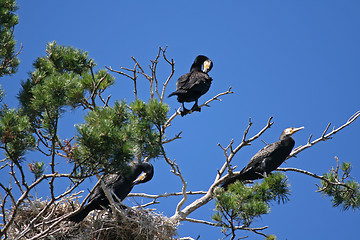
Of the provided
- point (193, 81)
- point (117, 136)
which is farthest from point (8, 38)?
point (117, 136)

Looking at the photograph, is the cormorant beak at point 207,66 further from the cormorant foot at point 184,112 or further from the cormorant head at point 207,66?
the cormorant foot at point 184,112

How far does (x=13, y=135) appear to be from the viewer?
440 cm

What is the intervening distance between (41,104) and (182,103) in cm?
282

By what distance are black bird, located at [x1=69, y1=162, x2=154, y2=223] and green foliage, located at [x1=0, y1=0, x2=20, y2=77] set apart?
218cm

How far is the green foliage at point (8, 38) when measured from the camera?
6823 millimetres

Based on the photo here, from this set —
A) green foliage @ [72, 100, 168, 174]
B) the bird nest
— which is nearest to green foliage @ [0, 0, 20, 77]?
the bird nest

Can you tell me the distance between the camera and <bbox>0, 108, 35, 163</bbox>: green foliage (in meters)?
4.35


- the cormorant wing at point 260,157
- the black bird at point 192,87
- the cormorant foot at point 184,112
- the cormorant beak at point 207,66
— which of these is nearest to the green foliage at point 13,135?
the black bird at point 192,87

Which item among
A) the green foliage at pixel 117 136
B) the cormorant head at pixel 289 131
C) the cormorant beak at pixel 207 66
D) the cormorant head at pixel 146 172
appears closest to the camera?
the green foliage at pixel 117 136

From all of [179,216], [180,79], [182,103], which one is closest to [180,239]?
[179,216]

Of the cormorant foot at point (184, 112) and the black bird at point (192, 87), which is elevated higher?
the black bird at point (192, 87)

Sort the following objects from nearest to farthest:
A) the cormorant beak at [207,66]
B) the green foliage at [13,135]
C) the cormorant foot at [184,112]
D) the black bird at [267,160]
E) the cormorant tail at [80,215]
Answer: the green foliage at [13,135] < the cormorant tail at [80,215] < the black bird at [267,160] < the cormorant foot at [184,112] < the cormorant beak at [207,66]

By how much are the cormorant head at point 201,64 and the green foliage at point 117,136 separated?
321cm

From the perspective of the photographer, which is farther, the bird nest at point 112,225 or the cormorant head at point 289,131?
the cormorant head at point 289,131
